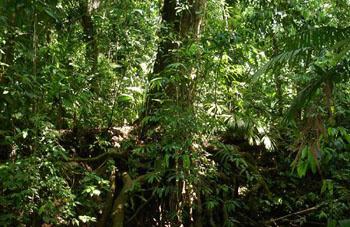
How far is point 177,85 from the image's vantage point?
3.96m

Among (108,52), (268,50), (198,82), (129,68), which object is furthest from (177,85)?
(268,50)

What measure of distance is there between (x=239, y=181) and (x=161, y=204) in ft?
4.38

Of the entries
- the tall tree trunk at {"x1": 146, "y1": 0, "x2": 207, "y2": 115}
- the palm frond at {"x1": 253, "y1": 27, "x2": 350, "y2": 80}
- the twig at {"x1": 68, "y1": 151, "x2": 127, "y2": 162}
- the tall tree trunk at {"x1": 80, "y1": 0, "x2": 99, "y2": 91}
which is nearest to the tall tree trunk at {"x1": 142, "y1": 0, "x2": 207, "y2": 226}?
the tall tree trunk at {"x1": 146, "y1": 0, "x2": 207, "y2": 115}

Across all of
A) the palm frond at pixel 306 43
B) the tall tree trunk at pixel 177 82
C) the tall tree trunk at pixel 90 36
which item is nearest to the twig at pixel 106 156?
the tall tree trunk at pixel 177 82

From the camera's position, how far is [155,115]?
13.2ft

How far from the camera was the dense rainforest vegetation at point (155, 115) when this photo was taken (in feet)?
10.7

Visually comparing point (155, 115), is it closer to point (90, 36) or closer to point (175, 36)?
point (175, 36)

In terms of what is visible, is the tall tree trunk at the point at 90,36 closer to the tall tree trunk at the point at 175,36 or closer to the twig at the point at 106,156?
the tall tree trunk at the point at 175,36

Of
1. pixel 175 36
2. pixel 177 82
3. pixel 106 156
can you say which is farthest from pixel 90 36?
pixel 106 156

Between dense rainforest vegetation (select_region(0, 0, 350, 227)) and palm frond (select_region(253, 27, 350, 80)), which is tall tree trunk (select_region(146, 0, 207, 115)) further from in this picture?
palm frond (select_region(253, 27, 350, 80))

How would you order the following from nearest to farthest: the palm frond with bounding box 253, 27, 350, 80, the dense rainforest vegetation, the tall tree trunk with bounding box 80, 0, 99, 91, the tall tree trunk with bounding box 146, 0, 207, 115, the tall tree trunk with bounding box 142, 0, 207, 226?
the palm frond with bounding box 253, 27, 350, 80 → the dense rainforest vegetation → the tall tree trunk with bounding box 142, 0, 207, 226 → the tall tree trunk with bounding box 146, 0, 207, 115 → the tall tree trunk with bounding box 80, 0, 99, 91

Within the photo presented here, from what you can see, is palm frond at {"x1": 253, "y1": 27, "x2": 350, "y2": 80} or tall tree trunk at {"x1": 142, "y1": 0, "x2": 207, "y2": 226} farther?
tall tree trunk at {"x1": 142, "y1": 0, "x2": 207, "y2": 226}

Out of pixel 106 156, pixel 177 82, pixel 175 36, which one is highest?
pixel 175 36

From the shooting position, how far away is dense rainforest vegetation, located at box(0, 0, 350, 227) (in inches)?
128
